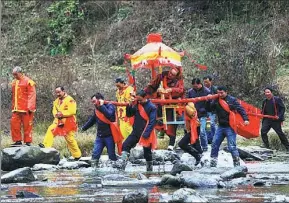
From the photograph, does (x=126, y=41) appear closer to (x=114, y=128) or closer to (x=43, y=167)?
(x=43, y=167)

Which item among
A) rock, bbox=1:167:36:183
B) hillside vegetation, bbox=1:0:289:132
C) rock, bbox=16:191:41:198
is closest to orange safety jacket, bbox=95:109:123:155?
rock, bbox=1:167:36:183

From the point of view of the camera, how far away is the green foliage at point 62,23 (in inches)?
1335

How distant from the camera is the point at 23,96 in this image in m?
19.9

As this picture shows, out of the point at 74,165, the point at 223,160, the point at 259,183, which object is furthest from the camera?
the point at 74,165

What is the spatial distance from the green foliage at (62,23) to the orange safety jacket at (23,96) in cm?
1350

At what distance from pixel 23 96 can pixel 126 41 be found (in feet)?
42.9

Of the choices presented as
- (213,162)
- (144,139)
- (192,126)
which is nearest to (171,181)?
(144,139)

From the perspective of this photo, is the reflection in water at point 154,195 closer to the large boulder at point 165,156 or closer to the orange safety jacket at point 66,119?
the large boulder at point 165,156

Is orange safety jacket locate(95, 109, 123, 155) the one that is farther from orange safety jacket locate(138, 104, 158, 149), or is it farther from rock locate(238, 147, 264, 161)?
rock locate(238, 147, 264, 161)

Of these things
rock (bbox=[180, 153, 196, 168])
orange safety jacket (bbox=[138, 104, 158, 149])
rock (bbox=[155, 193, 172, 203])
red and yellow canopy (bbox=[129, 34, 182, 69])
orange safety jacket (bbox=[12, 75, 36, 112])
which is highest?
red and yellow canopy (bbox=[129, 34, 182, 69])

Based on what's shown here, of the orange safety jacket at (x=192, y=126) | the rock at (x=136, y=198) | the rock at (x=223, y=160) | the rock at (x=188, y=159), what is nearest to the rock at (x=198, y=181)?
the rock at (x=136, y=198)

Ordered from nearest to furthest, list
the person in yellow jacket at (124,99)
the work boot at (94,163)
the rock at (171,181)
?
the rock at (171,181), the work boot at (94,163), the person in yellow jacket at (124,99)

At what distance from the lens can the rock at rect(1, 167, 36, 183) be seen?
13.9 metres

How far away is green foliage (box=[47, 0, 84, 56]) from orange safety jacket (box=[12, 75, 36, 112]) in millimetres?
13504
